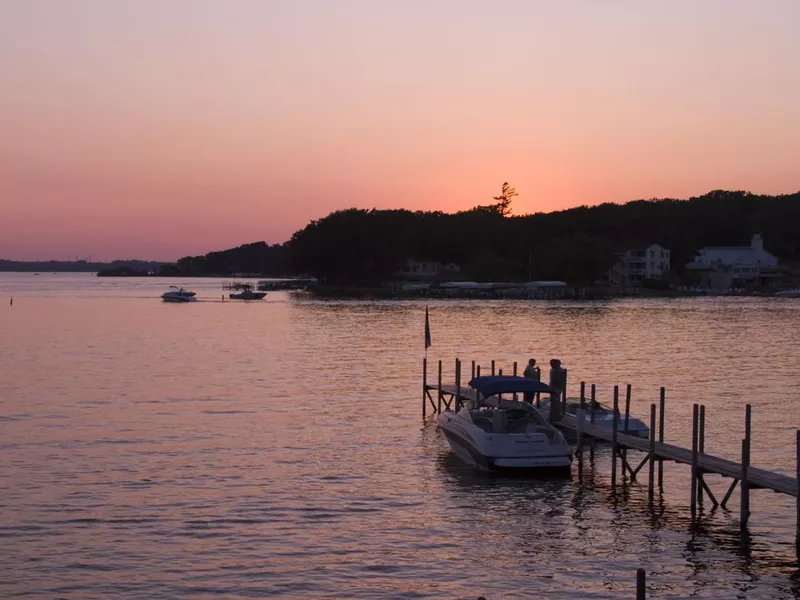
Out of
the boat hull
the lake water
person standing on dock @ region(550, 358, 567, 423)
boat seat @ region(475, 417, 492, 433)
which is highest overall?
person standing on dock @ region(550, 358, 567, 423)

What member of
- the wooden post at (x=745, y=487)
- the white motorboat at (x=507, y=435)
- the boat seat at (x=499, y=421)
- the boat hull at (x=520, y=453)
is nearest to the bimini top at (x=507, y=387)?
the white motorboat at (x=507, y=435)

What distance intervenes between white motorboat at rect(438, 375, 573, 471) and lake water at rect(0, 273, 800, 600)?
0.74 meters

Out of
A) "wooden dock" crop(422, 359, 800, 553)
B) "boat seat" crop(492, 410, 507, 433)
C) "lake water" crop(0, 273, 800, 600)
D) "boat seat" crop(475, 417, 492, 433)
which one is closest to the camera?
"lake water" crop(0, 273, 800, 600)

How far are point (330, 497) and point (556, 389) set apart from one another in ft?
33.1

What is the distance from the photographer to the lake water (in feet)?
70.3

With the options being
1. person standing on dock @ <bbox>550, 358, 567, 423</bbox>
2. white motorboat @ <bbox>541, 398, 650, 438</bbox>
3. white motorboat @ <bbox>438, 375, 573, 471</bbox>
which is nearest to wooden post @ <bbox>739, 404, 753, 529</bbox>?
white motorboat @ <bbox>438, 375, 573, 471</bbox>

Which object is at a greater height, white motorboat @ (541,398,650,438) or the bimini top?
the bimini top

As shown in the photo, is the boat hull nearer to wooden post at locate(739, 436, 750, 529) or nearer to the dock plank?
the dock plank

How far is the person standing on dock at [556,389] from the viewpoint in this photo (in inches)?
1346

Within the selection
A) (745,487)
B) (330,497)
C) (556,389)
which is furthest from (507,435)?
(745,487)

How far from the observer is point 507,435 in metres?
29.9

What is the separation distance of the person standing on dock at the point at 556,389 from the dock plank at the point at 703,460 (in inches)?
12.3

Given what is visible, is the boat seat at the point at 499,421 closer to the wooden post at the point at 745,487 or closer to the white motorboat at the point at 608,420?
the white motorboat at the point at 608,420

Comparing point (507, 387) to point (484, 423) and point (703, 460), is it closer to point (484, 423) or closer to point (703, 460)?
point (484, 423)
